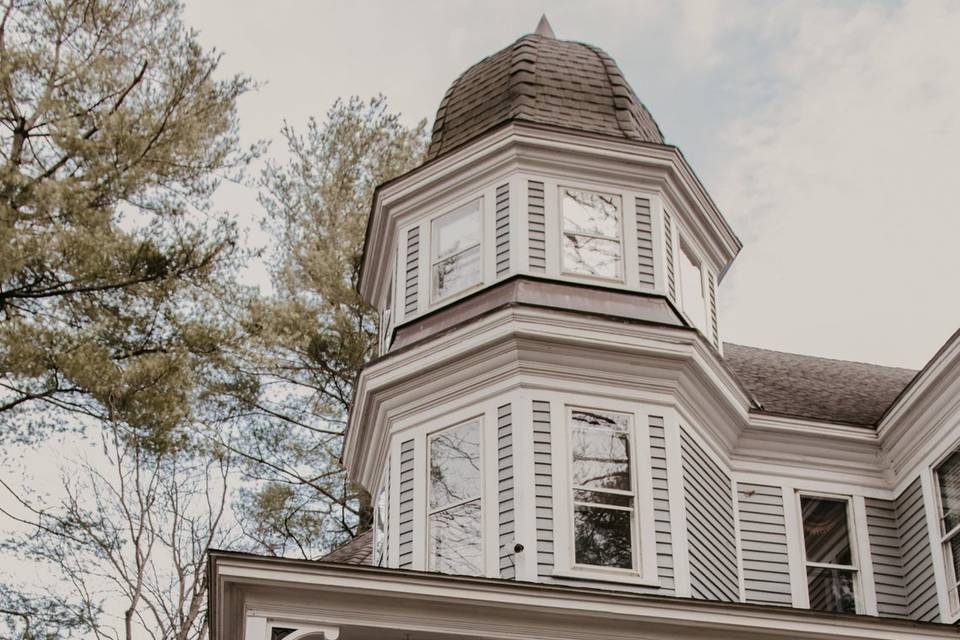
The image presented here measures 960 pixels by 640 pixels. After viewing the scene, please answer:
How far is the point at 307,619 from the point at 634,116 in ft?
26.3

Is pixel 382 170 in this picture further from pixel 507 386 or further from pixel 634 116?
pixel 507 386

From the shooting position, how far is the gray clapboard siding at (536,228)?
16531 millimetres

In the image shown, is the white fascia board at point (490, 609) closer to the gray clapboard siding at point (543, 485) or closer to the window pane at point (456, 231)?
the gray clapboard siding at point (543, 485)

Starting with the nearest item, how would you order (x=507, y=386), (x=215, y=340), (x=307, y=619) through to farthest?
(x=307, y=619), (x=507, y=386), (x=215, y=340)

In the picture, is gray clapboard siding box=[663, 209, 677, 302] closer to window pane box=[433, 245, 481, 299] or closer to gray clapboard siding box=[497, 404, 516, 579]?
window pane box=[433, 245, 481, 299]

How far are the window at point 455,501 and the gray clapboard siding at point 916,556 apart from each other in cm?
439

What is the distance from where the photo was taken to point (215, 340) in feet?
68.7

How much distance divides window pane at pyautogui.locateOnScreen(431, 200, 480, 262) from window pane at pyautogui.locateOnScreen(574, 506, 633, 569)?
3.53 m

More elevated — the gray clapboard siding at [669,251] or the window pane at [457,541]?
the gray clapboard siding at [669,251]

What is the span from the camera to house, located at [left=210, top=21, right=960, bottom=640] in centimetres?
1316

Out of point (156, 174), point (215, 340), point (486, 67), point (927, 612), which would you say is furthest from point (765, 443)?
point (156, 174)

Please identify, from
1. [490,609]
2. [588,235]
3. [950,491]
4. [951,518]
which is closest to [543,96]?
[588,235]

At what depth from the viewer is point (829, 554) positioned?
1628 centimetres

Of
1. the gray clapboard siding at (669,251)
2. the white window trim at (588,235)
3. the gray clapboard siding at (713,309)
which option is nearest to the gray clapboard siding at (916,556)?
the gray clapboard siding at (713,309)
